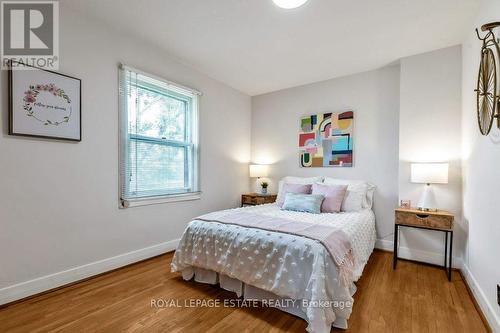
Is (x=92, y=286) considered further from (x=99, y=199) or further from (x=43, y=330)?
(x=99, y=199)

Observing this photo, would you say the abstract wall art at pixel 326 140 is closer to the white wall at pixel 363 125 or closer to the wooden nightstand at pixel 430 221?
the white wall at pixel 363 125

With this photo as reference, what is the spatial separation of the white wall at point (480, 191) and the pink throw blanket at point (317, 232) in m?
0.95

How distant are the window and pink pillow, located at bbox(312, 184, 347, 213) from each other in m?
1.83

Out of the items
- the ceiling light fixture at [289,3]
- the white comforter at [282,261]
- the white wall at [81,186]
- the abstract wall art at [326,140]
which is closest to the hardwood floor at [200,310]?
the white comforter at [282,261]

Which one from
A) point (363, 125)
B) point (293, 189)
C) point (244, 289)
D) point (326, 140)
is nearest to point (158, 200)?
point (244, 289)

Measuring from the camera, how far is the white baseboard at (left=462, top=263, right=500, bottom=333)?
63.4 inches

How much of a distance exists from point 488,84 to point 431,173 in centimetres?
104

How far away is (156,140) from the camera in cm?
304

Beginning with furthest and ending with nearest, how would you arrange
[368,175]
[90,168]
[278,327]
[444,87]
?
[368,175] < [444,87] < [90,168] < [278,327]

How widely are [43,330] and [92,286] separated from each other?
61 cm

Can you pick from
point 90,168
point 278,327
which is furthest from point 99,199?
point 278,327

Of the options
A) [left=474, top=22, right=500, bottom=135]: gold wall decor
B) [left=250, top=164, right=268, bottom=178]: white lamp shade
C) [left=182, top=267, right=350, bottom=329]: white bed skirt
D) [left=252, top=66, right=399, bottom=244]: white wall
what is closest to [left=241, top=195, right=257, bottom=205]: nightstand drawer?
[left=250, top=164, right=268, bottom=178]: white lamp shade

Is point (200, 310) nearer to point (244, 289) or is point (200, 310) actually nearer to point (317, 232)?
point (244, 289)

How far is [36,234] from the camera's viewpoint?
2.06m
